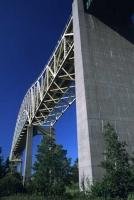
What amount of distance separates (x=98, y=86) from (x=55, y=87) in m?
19.7

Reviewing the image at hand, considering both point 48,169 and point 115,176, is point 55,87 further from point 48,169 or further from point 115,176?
point 115,176

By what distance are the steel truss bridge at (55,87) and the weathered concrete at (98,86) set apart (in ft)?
18.4

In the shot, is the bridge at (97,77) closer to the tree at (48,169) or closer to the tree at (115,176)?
the tree at (115,176)

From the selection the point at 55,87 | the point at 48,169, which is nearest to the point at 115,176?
the point at 48,169

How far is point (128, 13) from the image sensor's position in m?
28.2

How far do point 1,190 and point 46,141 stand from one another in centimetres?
770

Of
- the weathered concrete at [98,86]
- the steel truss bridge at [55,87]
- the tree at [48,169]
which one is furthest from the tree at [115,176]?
the steel truss bridge at [55,87]

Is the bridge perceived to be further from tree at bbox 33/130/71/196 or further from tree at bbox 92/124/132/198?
tree at bbox 33/130/71/196

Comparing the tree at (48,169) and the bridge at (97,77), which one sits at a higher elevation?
the bridge at (97,77)

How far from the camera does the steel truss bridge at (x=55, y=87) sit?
32.5 m

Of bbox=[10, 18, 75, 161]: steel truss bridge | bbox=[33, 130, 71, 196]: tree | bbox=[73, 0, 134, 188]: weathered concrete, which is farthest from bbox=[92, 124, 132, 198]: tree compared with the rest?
bbox=[10, 18, 75, 161]: steel truss bridge

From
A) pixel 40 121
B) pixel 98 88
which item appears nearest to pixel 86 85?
pixel 98 88

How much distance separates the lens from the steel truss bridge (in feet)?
107

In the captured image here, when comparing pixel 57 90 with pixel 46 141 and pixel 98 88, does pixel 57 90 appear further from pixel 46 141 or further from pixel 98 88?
pixel 98 88
